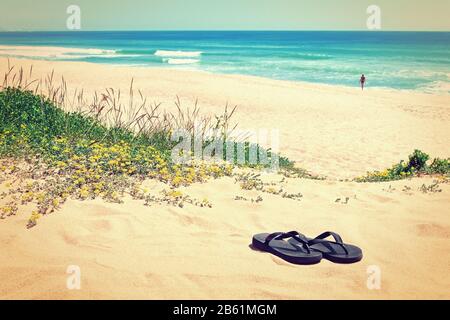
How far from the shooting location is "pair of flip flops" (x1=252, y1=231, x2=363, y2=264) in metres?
3.70

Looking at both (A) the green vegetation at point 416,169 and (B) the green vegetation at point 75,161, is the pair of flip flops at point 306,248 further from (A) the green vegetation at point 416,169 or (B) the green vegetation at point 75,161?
(A) the green vegetation at point 416,169

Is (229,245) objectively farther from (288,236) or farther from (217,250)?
(288,236)

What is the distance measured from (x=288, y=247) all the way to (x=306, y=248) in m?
0.15

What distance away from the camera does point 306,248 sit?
384cm

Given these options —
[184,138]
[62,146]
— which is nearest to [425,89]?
[184,138]

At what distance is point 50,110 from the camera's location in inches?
285

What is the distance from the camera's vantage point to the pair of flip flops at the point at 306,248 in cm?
370

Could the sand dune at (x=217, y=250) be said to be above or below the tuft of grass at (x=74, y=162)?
below

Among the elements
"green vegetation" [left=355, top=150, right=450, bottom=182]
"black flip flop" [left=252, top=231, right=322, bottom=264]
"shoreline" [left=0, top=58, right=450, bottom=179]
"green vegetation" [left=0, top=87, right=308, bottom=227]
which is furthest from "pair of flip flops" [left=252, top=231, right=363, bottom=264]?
"shoreline" [left=0, top=58, right=450, bottom=179]

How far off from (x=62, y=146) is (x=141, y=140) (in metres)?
1.21

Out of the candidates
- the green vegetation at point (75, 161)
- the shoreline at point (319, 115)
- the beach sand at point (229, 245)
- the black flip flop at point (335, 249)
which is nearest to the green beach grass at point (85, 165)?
the green vegetation at point (75, 161)

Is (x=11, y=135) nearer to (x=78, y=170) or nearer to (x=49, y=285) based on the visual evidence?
(x=78, y=170)

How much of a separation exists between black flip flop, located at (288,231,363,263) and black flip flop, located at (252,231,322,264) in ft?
0.23

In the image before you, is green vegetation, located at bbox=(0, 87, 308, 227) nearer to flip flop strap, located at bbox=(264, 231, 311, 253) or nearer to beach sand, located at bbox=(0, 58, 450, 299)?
beach sand, located at bbox=(0, 58, 450, 299)
